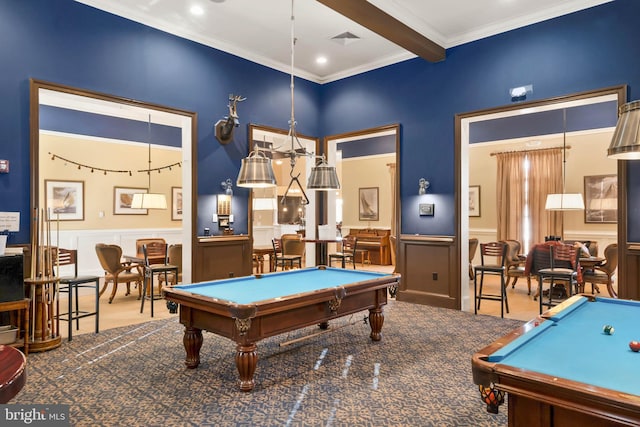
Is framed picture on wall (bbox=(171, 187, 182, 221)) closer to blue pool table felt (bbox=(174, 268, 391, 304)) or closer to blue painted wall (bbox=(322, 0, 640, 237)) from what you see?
blue painted wall (bbox=(322, 0, 640, 237))

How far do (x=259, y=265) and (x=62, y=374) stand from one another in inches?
232

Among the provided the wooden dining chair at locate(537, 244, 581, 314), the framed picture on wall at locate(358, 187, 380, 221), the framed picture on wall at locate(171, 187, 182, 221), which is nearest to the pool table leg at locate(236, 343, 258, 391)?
the wooden dining chair at locate(537, 244, 581, 314)

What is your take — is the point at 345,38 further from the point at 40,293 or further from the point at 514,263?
the point at 40,293

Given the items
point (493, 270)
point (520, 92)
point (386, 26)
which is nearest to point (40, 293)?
point (386, 26)

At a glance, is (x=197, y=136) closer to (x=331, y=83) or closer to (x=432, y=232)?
(x=331, y=83)

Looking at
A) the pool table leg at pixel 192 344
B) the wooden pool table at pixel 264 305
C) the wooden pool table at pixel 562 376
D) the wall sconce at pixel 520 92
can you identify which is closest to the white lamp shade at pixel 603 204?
the wall sconce at pixel 520 92

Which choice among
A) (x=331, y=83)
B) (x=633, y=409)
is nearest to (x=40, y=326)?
(x=633, y=409)

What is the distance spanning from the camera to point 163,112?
5730 millimetres

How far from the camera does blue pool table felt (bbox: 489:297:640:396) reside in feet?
5.14

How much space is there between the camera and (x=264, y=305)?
10.0 ft

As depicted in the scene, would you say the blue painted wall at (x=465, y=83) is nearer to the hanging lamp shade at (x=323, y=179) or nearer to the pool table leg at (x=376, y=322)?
the pool table leg at (x=376, y=322)

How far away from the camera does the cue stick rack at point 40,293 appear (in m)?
4.16

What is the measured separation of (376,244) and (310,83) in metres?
5.25

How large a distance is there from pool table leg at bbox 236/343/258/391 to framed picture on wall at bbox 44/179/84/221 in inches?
269
